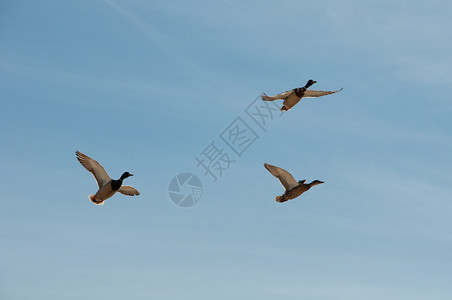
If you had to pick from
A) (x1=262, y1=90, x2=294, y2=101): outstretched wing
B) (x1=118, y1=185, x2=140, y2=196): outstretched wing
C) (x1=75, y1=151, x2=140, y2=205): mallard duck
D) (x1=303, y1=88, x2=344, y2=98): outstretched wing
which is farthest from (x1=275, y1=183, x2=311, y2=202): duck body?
(x1=75, y1=151, x2=140, y2=205): mallard duck

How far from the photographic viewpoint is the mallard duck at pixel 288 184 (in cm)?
2797

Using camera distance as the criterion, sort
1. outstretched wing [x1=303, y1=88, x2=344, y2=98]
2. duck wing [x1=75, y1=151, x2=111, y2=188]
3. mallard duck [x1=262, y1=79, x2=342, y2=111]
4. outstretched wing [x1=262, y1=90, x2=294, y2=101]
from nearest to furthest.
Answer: duck wing [x1=75, y1=151, x2=111, y2=188], outstretched wing [x1=262, y1=90, x2=294, y2=101], mallard duck [x1=262, y1=79, x2=342, y2=111], outstretched wing [x1=303, y1=88, x2=344, y2=98]

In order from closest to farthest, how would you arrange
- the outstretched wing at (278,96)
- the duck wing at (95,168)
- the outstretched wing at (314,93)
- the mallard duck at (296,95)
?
the duck wing at (95,168) → the outstretched wing at (278,96) → the mallard duck at (296,95) → the outstretched wing at (314,93)

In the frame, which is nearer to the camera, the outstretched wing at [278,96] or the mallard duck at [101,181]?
the mallard duck at [101,181]

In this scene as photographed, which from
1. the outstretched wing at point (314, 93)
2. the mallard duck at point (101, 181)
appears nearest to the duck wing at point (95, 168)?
the mallard duck at point (101, 181)

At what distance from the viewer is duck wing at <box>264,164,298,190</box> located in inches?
1101

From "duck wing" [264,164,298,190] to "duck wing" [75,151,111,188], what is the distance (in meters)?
7.88

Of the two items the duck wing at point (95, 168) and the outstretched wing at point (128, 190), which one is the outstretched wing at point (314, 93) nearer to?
the outstretched wing at point (128, 190)

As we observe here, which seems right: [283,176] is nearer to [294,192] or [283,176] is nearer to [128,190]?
[294,192]

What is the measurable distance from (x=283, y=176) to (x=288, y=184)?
A: 1.80 feet

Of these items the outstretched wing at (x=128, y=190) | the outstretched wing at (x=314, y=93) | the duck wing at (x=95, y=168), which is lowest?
the outstretched wing at (x=128, y=190)

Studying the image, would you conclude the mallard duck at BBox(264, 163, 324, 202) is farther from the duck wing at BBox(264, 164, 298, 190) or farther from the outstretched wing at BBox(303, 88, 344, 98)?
the outstretched wing at BBox(303, 88, 344, 98)

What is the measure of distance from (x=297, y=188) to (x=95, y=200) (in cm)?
1008

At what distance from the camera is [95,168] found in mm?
28219
